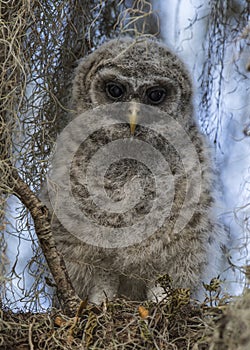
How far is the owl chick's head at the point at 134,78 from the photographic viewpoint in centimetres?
269

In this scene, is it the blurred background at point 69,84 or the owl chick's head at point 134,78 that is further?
the owl chick's head at point 134,78

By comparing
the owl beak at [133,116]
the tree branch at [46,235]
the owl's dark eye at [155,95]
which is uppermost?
the owl's dark eye at [155,95]

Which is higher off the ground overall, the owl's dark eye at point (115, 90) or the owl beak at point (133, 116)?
the owl's dark eye at point (115, 90)

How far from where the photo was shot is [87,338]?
2104 millimetres

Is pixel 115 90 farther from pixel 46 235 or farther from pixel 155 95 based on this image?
pixel 46 235

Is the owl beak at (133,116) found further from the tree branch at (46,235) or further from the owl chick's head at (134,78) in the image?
the tree branch at (46,235)

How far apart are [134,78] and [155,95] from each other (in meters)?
0.11

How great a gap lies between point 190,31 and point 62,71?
0.76 metres

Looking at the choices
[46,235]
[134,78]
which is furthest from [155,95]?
[46,235]

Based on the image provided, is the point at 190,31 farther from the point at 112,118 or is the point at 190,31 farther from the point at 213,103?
the point at 112,118

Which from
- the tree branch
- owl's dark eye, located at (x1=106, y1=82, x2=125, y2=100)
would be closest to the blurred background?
the tree branch

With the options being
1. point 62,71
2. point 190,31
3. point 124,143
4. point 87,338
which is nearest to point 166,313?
point 87,338

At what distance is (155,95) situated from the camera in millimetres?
2717

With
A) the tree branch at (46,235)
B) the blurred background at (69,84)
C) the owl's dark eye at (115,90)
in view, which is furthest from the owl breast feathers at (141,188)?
the tree branch at (46,235)
